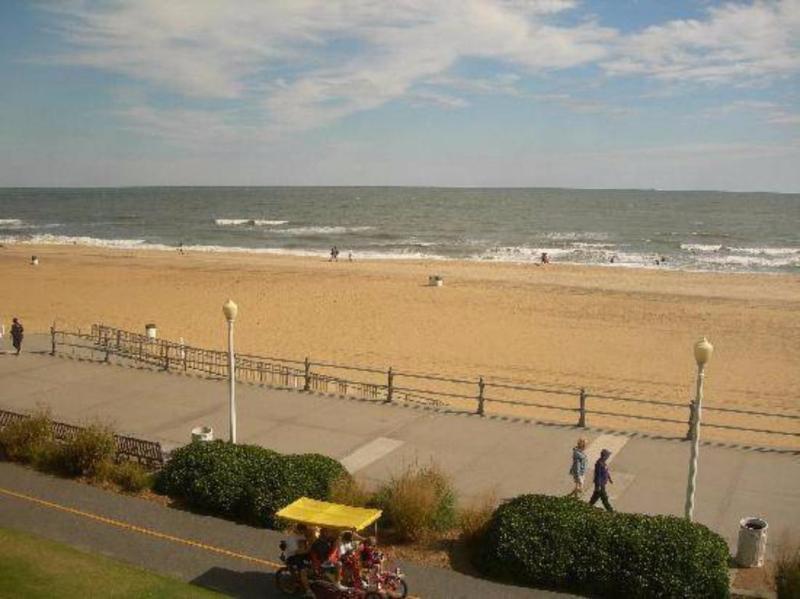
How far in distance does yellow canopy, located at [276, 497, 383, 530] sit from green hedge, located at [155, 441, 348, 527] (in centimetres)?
140

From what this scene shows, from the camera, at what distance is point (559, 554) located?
33.4ft

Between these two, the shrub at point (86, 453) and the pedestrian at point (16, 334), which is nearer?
the shrub at point (86, 453)

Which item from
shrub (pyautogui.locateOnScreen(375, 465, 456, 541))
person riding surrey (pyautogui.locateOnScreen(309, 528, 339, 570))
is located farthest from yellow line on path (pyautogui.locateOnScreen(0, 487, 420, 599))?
shrub (pyautogui.locateOnScreen(375, 465, 456, 541))

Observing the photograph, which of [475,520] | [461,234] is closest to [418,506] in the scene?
[475,520]

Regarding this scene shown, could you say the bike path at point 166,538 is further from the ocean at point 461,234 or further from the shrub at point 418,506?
the ocean at point 461,234

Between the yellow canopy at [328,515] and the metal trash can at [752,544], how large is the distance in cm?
530

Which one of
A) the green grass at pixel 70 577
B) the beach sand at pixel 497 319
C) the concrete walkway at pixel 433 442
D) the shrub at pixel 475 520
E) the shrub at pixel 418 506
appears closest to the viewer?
the green grass at pixel 70 577

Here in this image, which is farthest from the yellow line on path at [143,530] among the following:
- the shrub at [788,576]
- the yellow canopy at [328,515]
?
the shrub at [788,576]

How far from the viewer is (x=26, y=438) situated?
49.4 feet

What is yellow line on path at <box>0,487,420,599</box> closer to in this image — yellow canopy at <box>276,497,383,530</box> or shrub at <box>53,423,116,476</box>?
yellow canopy at <box>276,497,383,530</box>

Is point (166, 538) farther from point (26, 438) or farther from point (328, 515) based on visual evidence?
point (26, 438)

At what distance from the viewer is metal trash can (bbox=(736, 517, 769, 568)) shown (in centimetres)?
1098

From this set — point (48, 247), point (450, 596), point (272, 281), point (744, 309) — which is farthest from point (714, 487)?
point (48, 247)

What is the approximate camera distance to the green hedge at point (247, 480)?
1220 centimetres
